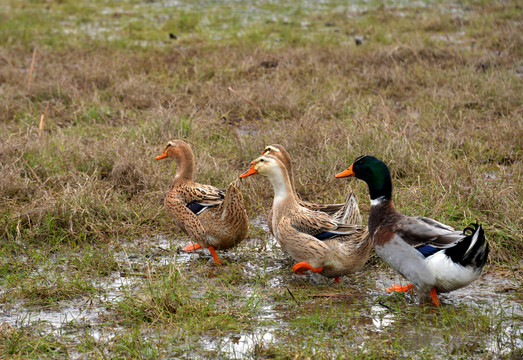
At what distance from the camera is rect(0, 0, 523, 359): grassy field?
3984 mm

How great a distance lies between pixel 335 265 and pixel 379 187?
0.63 meters

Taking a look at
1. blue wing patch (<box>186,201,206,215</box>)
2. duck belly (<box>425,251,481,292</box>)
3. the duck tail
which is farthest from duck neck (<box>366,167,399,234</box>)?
blue wing patch (<box>186,201,206,215</box>)

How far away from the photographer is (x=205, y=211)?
527 centimetres

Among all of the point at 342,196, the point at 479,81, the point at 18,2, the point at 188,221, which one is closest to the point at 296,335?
the point at 188,221

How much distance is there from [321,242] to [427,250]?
31.5 inches

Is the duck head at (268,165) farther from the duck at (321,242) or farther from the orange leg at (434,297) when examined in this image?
the orange leg at (434,297)

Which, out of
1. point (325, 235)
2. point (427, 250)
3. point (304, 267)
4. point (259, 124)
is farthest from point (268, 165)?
point (259, 124)

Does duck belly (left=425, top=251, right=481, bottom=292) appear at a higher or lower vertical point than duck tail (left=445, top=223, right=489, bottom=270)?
lower

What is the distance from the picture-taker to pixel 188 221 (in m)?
5.33

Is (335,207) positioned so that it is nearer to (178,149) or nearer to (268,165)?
(268,165)

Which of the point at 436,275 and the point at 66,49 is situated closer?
the point at 436,275

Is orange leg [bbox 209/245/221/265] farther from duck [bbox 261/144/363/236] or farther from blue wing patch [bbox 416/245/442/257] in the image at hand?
blue wing patch [bbox 416/245/442/257]

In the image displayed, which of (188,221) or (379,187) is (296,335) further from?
(188,221)

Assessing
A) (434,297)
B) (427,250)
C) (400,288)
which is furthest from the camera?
(400,288)
